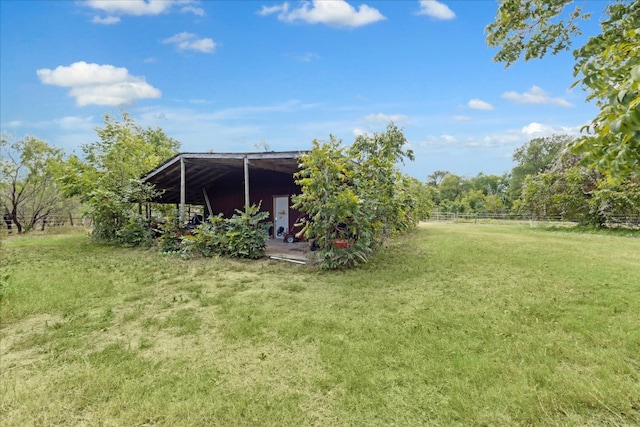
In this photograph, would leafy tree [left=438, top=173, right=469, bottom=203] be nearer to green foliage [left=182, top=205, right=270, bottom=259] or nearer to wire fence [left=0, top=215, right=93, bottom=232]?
wire fence [left=0, top=215, right=93, bottom=232]

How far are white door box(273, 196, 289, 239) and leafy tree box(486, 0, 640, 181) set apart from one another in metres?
9.44

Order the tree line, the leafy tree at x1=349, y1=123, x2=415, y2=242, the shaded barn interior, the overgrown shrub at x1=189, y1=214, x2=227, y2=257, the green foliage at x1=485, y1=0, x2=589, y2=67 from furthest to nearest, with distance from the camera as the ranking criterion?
the tree line
the shaded barn interior
the overgrown shrub at x1=189, y1=214, x2=227, y2=257
the leafy tree at x1=349, y1=123, x2=415, y2=242
the green foliage at x1=485, y1=0, x2=589, y2=67

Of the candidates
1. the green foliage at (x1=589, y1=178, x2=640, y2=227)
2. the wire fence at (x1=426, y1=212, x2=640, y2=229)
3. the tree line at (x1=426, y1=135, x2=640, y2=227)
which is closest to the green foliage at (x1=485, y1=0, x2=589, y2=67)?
the tree line at (x1=426, y1=135, x2=640, y2=227)

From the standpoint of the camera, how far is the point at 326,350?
3.10 meters

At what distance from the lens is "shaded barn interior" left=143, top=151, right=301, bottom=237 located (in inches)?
353

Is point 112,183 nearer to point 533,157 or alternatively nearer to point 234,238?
point 234,238

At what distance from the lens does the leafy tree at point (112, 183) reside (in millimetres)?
10820

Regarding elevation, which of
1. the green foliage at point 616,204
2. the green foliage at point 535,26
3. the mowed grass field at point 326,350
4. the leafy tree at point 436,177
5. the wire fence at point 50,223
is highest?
the leafy tree at point 436,177

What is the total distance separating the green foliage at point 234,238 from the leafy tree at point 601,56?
595 cm

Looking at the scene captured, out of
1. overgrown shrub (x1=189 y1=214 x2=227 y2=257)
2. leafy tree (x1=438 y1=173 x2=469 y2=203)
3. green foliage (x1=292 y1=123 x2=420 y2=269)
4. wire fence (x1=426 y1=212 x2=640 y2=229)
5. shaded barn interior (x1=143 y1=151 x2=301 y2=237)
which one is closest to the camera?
green foliage (x1=292 y1=123 x2=420 y2=269)

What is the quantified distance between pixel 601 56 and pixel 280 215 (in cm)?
1167

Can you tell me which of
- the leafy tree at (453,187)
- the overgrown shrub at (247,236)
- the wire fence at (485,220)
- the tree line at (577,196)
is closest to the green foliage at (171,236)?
the overgrown shrub at (247,236)

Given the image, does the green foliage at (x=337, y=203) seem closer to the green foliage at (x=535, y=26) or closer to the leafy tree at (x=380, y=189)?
the leafy tree at (x=380, y=189)

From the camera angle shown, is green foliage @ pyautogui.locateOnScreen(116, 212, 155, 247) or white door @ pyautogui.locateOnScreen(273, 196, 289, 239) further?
white door @ pyautogui.locateOnScreen(273, 196, 289, 239)
